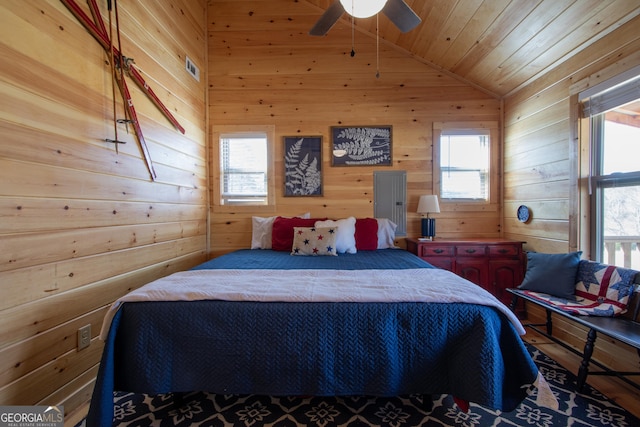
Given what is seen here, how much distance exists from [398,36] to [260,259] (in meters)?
2.87

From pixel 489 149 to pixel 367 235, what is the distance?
187 centimetres

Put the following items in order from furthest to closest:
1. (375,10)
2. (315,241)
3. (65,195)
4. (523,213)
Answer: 1. (523,213)
2. (315,241)
3. (375,10)
4. (65,195)

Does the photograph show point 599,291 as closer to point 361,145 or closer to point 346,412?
point 346,412

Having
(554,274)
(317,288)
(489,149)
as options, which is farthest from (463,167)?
(317,288)

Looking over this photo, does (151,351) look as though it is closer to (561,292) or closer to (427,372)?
(427,372)

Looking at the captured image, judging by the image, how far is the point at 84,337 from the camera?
5.08ft

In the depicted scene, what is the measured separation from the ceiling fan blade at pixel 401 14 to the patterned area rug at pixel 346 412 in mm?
2419

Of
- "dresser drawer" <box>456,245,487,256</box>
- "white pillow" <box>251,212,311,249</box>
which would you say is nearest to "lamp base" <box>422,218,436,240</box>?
"dresser drawer" <box>456,245,487,256</box>

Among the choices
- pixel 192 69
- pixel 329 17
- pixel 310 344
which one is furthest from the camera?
pixel 192 69

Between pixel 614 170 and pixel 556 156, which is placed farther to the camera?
pixel 556 156

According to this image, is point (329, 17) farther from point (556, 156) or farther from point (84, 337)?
point (84, 337)

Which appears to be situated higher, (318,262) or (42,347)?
(318,262)

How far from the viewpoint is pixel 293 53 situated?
3113mm

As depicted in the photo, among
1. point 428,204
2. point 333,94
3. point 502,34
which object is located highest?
point 502,34
